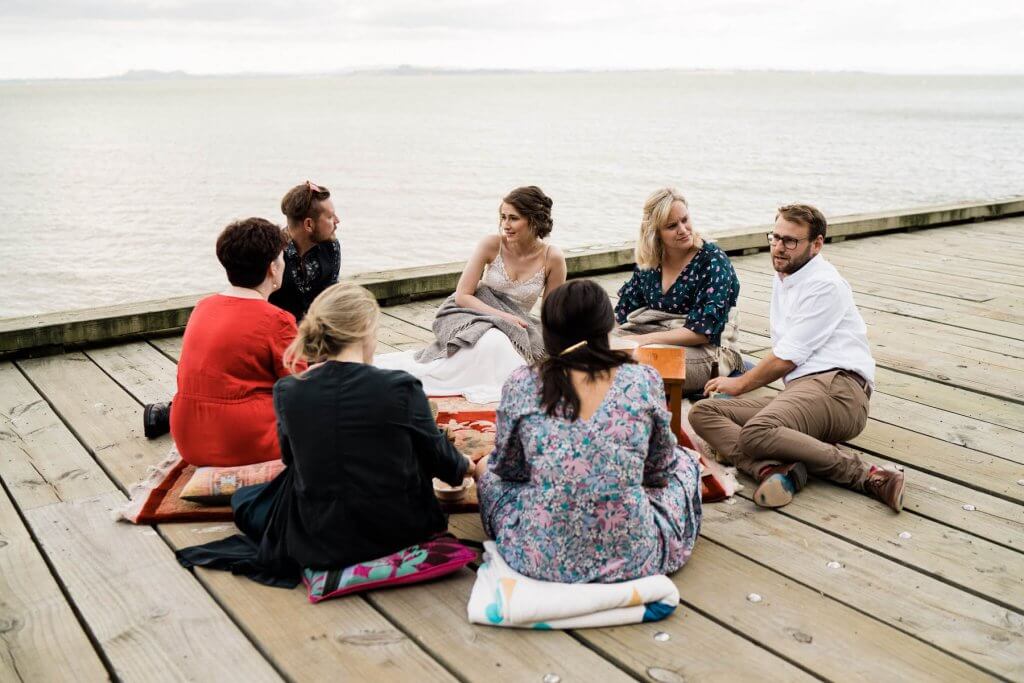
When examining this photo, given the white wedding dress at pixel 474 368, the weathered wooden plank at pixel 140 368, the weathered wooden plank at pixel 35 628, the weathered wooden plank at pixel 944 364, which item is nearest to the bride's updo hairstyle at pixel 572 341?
the weathered wooden plank at pixel 35 628

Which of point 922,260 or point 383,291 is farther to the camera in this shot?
point 922,260

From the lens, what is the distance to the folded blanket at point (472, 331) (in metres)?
4.54

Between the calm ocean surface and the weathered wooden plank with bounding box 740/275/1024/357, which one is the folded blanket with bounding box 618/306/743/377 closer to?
the weathered wooden plank with bounding box 740/275/1024/357

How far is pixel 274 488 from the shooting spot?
2857 mm

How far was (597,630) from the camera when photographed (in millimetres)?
2449

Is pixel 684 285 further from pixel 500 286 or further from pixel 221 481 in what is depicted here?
pixel 221 481

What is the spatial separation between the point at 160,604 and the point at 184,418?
0.85m

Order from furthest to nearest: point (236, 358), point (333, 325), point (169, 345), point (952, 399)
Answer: point (169, 345)
point (952, 399)
point (236, 358)
point (333, 325)

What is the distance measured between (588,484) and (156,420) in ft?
6.90

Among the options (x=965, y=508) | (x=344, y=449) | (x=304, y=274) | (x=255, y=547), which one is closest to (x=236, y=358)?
(x=255, y=547)

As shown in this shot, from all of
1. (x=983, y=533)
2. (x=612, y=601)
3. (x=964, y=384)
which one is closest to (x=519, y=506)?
(x=612, y=601)

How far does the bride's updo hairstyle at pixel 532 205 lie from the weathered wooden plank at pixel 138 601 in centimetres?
222

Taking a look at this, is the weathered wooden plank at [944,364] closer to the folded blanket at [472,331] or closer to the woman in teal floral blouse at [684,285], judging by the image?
the woman in teal floral blouse at [684,285]

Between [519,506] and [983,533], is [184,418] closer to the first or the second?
[519,506]
